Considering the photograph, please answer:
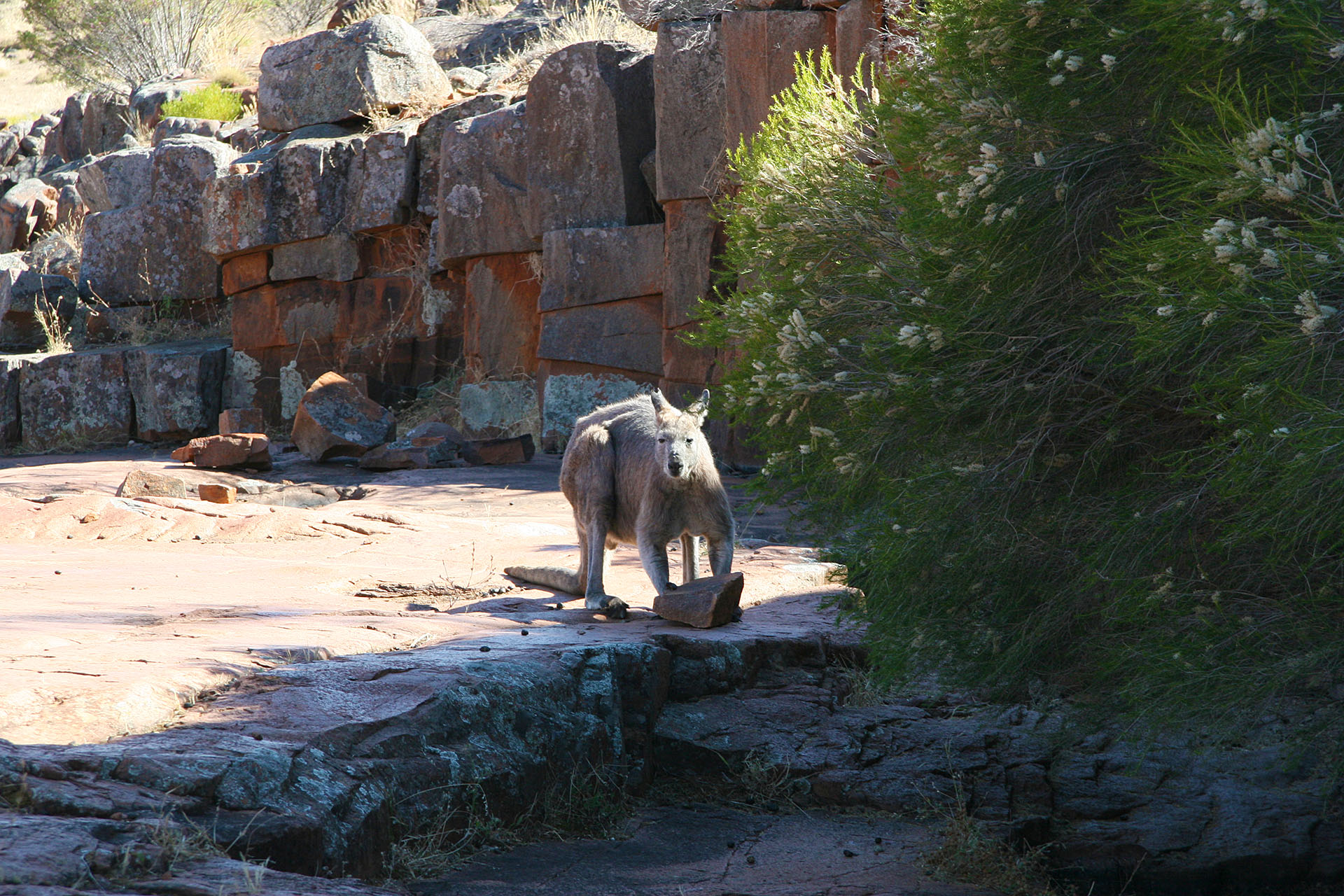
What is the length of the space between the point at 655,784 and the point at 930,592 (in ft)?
6.06

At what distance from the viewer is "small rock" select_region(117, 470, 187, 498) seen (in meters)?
11.5

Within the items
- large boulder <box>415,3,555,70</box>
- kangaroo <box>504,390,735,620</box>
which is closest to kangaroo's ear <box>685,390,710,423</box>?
kangaroo <box>504,390,735,620</box>

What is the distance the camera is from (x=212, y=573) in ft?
26.0

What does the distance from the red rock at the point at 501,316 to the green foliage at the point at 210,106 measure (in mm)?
10825

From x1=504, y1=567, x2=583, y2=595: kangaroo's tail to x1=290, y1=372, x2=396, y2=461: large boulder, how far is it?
24.9ft

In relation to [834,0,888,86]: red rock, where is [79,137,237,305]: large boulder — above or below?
below

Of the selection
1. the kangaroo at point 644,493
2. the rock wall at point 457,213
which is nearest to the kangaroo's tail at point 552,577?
the kangaroo at point 644,493

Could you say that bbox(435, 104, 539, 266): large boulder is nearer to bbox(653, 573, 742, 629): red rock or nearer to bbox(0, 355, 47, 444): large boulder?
bbox(0, 355, 47, 444): large boulder

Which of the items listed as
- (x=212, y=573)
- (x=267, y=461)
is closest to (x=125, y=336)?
(x=267, y=461)

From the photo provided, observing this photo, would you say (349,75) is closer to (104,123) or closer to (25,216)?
(25,216)

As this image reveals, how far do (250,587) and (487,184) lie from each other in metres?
10.6

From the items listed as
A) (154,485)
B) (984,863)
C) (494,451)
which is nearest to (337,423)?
(494,451)

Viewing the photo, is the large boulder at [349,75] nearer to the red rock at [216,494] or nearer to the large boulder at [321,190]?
the large boulder at [321,190]

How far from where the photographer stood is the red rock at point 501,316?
17172 mm
